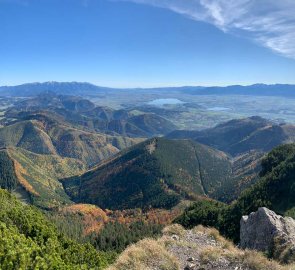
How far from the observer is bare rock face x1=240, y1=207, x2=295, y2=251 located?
160 ft

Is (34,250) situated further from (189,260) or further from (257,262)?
(257,262)

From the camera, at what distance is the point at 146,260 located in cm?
3572

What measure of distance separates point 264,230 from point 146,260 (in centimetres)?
2497

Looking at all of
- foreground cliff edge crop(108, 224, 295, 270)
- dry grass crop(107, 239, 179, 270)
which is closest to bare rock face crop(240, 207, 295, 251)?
foreground cliff edge crop(108, 224, 295, 270)

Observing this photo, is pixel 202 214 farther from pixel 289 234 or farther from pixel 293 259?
pixel 293 259

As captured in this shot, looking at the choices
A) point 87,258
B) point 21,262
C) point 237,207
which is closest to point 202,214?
point 237,207

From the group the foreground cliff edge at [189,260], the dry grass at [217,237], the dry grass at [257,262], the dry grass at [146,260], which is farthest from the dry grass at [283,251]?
the dry grass at [146,260]

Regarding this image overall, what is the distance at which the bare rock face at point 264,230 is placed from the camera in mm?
48719

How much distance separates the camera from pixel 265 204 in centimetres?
11650

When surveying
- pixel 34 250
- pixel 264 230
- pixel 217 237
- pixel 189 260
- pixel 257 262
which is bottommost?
pixel 217 237

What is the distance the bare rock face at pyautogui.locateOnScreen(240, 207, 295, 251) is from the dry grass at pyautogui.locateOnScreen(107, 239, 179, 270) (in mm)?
17609

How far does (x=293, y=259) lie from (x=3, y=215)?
177 ft

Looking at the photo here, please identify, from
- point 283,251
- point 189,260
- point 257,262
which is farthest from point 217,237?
point 257,262

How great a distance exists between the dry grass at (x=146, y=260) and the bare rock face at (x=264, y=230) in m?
17.6
